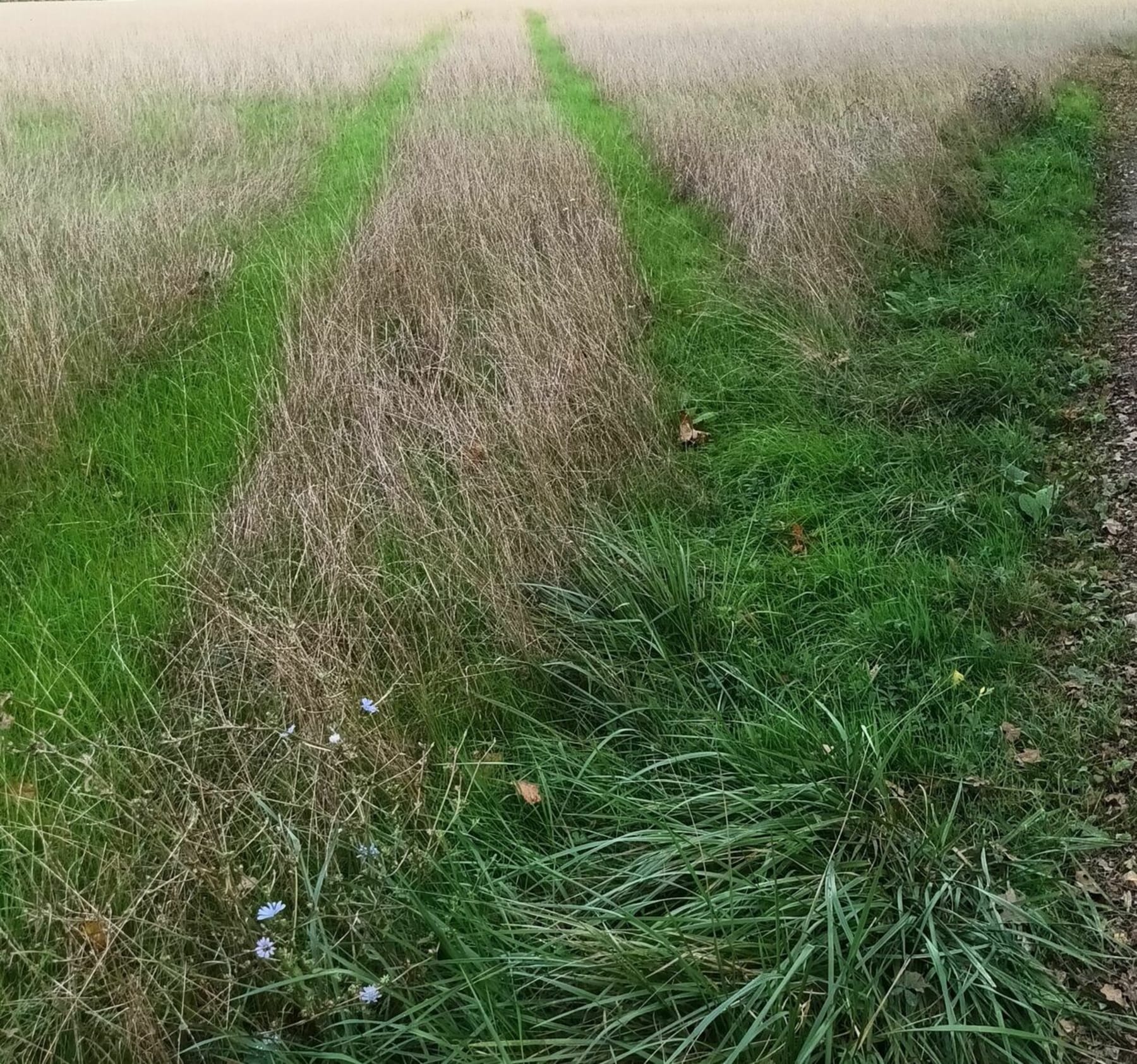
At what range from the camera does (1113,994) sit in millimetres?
1817

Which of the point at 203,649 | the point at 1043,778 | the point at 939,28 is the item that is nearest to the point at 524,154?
the point at 203,649

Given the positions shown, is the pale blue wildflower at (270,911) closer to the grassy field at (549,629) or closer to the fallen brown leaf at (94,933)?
the grassy field at (549,629)

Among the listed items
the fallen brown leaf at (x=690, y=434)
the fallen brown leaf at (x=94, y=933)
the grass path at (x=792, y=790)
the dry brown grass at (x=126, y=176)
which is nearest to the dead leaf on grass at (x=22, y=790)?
the fallen brown leaf at (x=94, y=933)

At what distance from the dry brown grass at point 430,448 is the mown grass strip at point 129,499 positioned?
20 cm

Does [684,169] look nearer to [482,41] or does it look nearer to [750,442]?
[750,442]

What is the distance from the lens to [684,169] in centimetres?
753

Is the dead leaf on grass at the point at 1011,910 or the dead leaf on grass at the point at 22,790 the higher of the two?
the dead leaf on grass at the point at 22,790

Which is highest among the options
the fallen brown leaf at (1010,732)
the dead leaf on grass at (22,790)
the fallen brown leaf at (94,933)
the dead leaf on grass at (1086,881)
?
the dead leaf on grass at (22,790)

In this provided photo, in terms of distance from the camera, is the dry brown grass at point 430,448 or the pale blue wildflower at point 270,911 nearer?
the pale blue wildflower at point 270,911

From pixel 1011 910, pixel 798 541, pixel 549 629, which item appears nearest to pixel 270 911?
pixel 549 629

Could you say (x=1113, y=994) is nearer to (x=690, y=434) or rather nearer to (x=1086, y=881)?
(x=1086, y=881)

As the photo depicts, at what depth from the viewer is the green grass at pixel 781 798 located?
5.61 feet

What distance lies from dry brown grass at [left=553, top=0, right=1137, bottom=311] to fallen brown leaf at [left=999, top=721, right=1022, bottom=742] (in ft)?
10.4

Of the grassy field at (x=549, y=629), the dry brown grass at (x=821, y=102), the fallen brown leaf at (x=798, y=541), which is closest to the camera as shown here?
the grassy field at (x=549, y=629)
